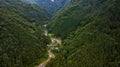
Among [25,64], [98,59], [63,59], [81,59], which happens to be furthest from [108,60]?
[25,64]

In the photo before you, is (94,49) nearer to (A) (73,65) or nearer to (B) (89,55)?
(B) (89,55)

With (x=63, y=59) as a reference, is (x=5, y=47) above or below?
above

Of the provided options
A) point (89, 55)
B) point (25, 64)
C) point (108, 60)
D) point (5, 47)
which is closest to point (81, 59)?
point (89, 55)

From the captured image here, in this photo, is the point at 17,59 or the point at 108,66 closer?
the point at 108,66

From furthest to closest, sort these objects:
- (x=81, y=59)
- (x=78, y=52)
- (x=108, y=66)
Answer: (x=78, y=52)
(x=81, y=59)
(x=108, y=66)

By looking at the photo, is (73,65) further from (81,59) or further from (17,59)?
(17,59)

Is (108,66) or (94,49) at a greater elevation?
(94,49)

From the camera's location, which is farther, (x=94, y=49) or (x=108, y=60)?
(x=94, y=49)

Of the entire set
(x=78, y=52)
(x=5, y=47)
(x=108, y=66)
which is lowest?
(x=108, y=66)

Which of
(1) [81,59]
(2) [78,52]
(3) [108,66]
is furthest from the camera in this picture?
(2) [78,52]
